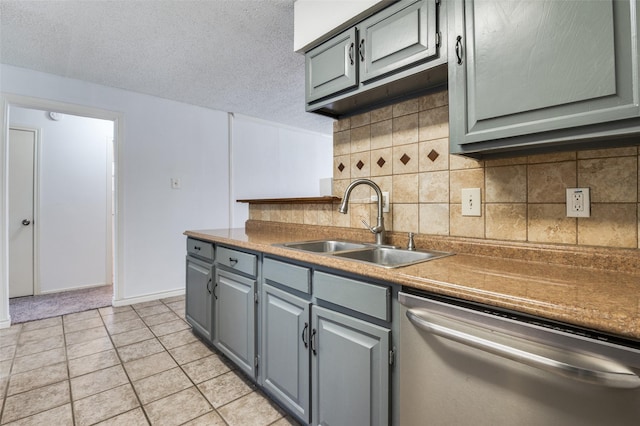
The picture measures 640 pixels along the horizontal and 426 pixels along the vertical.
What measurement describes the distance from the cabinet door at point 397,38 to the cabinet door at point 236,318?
4.18 ft

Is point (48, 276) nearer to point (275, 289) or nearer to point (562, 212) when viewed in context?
point (275, 289)

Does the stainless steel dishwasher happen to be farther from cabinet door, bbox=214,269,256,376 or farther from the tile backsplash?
cabinet door, bbox=214,269,256,376

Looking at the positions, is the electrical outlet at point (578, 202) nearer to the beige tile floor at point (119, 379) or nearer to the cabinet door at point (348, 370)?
the cabinet door at point (348, 370)

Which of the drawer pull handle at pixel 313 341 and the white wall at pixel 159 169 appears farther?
the white wall at pixel 159 169

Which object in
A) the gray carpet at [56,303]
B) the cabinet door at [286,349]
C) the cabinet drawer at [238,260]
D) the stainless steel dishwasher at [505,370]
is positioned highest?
the cabinet drawer at [238,260]

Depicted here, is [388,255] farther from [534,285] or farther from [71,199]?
[71,199]

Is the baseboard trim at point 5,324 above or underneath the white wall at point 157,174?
underneath

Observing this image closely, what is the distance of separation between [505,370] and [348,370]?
22.2 inches

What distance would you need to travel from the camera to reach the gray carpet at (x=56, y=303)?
299cm

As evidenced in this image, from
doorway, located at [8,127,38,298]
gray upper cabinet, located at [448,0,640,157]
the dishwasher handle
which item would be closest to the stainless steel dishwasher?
the dishwasher handle

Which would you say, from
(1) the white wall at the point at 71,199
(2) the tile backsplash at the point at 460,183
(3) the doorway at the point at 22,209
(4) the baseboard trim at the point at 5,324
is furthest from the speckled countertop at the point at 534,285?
(3) the doorway at the point at 22,209

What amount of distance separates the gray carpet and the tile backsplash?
2.77 meters

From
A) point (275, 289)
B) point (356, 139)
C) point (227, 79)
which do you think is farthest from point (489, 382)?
point (227, 79)

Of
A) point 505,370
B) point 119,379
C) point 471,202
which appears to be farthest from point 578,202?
point 119,379
